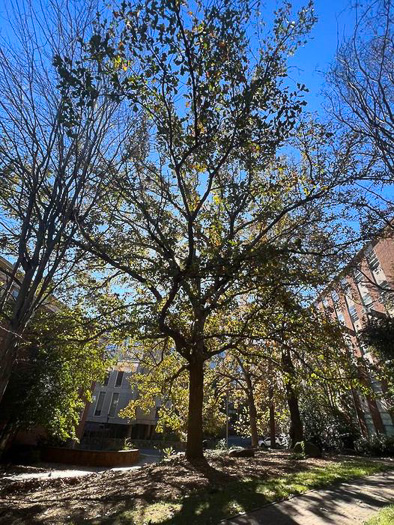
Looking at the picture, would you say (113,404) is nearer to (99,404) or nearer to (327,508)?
(99,404)

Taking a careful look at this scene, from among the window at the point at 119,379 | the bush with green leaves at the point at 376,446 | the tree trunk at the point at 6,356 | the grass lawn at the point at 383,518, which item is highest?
the window at the point at 119,379

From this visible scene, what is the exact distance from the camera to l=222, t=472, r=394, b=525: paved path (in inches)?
199

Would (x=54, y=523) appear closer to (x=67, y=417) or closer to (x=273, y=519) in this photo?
(x=273, y=519)

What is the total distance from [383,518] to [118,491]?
18.7 feet

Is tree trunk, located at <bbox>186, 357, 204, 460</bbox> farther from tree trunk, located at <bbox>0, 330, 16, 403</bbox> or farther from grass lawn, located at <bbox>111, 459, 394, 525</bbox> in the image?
tree trunk, located at <bbox>0, 330, 16, 403</bbox>

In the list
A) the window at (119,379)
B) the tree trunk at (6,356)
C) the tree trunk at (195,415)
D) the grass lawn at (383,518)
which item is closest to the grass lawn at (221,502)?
the grass lawn at (383,518)

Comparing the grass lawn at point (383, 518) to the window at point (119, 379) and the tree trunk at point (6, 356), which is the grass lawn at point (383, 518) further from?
the window at point (119, 379)

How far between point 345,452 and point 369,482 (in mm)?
13363

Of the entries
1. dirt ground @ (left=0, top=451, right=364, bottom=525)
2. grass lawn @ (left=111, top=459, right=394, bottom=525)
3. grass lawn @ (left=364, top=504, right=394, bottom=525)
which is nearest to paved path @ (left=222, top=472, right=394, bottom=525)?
grass lawn @ (left=364, top=504, right=394, bottom=525)

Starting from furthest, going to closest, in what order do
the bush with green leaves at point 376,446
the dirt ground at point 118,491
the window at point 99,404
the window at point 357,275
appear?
the window at point 99,404
the bush with green leaves at point 376,446
the window at point 357,275
the dirt ground at point 118,491

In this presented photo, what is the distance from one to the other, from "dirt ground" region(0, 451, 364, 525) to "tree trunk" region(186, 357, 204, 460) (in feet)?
1.47

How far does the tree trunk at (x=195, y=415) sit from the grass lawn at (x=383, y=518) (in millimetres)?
6813

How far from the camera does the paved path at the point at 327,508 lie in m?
5.06

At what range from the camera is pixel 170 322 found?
1093cm
